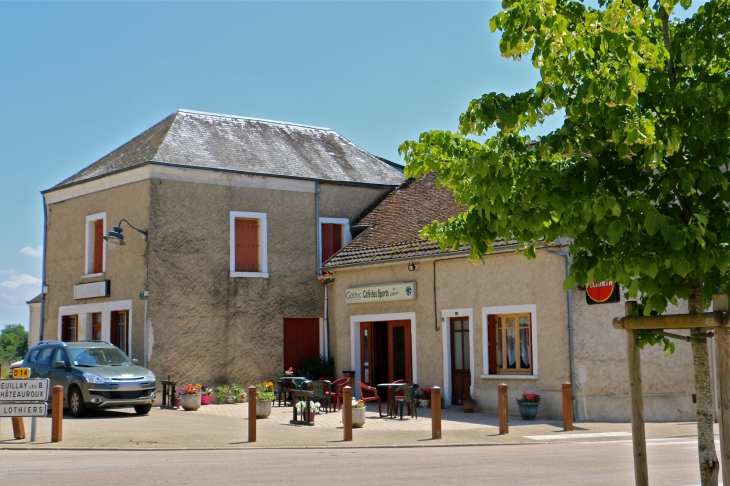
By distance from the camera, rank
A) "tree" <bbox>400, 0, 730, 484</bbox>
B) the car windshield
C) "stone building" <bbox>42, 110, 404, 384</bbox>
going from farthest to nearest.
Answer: "stone building" <bbox>42, 110, 404, 384</bbox>
the car windshield
"tree" <bbox>400, 0, 730, 484</bbox>

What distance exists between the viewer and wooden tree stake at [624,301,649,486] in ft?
21.2

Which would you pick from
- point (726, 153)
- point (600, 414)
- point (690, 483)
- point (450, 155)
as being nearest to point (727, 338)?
point (726, 153)

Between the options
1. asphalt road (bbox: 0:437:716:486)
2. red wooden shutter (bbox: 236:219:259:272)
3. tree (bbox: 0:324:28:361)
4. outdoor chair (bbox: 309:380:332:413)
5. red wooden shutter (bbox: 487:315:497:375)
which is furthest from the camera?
tree (bbox: 0:324:28:361)

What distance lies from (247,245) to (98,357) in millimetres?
6148

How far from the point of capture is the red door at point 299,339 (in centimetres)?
2573

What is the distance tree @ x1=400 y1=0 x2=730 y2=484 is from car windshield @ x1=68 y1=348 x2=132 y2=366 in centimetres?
1576

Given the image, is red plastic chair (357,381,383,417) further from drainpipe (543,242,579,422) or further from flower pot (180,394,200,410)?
drainpipe (543,242,579,422)

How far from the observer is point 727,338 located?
233 inches

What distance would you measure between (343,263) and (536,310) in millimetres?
6749

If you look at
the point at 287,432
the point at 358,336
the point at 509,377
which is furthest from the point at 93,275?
the point at 509,377

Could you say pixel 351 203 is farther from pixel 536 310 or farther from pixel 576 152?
pixel 576 152

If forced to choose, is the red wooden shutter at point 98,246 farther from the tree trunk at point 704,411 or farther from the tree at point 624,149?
the tree trunk at point 704,411

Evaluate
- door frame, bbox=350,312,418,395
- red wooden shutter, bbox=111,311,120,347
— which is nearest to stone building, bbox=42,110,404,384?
red wooden shutter, bbox=111,311,120,347

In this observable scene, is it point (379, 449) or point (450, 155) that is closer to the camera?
point (450, 155)
